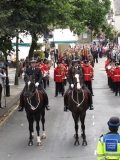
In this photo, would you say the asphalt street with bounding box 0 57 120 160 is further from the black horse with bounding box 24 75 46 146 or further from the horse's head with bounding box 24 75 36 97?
the horse's head with bounding box 24 75 36 97

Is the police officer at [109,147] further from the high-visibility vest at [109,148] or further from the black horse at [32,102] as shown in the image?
the black horse at [32,102]

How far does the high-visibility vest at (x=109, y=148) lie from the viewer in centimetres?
810

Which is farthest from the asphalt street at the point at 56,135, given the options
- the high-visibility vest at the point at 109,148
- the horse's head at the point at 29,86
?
the high-visibility vest at the point at 109,148

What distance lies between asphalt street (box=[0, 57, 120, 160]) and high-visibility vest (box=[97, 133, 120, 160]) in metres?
5.19

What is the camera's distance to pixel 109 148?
810cm

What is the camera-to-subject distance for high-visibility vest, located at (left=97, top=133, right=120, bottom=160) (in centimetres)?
810

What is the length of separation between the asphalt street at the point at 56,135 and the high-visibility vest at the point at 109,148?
5187 millimetres

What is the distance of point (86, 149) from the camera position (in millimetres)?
14328

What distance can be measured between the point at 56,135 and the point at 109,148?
8.39 meters

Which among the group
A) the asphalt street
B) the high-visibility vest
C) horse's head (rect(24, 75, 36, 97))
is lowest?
the asphalt street

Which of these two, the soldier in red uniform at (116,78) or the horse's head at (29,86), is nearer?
the horse's head at (29,86)

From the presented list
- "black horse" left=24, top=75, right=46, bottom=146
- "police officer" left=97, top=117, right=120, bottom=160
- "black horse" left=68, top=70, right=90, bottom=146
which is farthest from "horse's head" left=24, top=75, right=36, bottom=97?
"police officer" left=97, top=117, right=120, bottom=160

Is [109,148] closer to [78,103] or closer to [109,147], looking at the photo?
[109,147]

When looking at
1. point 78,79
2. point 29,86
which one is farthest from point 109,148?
point 29,86
